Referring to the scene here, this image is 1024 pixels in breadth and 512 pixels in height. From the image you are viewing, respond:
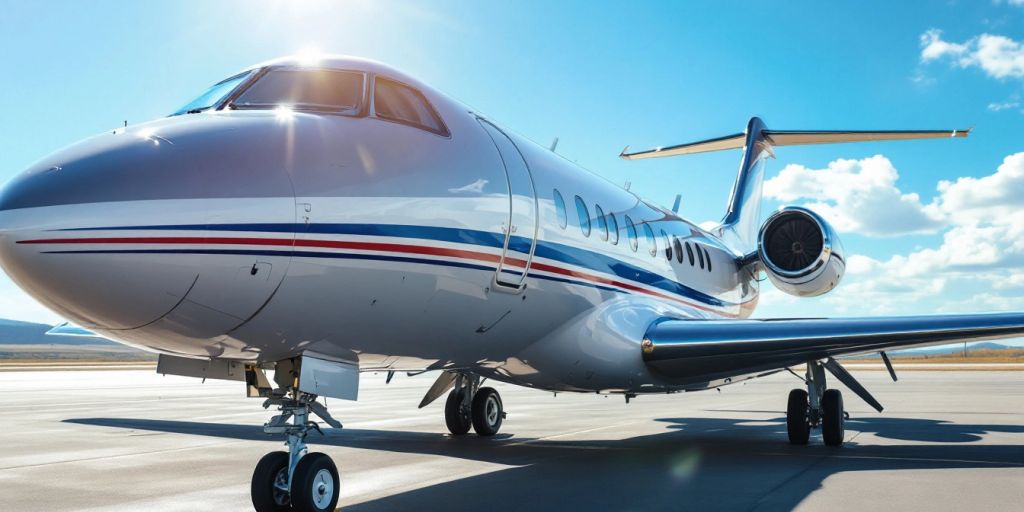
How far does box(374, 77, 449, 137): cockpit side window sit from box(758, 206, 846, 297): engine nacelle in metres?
7.71

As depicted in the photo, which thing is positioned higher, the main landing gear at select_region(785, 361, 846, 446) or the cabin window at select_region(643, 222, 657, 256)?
the cabin window at select_region(643, 222, 657, 256)

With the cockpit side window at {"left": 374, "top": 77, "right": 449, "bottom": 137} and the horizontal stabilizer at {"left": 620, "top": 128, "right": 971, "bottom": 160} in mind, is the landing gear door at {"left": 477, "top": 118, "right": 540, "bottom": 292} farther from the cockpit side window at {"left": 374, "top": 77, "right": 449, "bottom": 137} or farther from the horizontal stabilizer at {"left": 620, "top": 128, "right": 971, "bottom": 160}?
the horizontal stabilizer at {"left": 620, "top": 128, "right": 971, "bottom": 160}

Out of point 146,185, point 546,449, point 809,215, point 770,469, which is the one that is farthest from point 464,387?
point 146,185

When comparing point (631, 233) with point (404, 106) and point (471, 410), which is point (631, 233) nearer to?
point (471, 410)

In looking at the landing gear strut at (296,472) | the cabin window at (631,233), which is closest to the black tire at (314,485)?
the landing gear strut at (296,472)

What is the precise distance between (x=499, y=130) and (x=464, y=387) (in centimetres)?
556

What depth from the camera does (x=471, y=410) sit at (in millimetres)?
11922

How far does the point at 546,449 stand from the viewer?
10109 mm

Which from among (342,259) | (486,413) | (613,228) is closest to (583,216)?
(613,228)

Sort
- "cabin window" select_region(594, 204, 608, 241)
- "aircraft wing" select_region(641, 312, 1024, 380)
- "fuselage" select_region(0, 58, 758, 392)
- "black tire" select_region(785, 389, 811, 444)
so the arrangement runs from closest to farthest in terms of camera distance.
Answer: "fuselage" select_region(0, 58, 758, 392), "cabin window" select_region(594, 204, 608, 241), "aircraft wing" select_region(641, 312, 1024, 380), "black tire" select_region(785, 389, 811, 444)

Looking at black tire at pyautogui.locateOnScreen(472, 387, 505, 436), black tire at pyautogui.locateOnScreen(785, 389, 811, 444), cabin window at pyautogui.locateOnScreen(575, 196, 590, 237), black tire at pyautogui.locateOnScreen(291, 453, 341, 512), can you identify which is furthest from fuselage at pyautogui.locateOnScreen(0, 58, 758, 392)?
black tire at pyautogui.locateOnScreen(785, 389, 811, 444)

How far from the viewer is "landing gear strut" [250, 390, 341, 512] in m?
5.23

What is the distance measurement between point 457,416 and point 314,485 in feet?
22.0

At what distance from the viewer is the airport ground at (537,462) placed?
21.0ft
